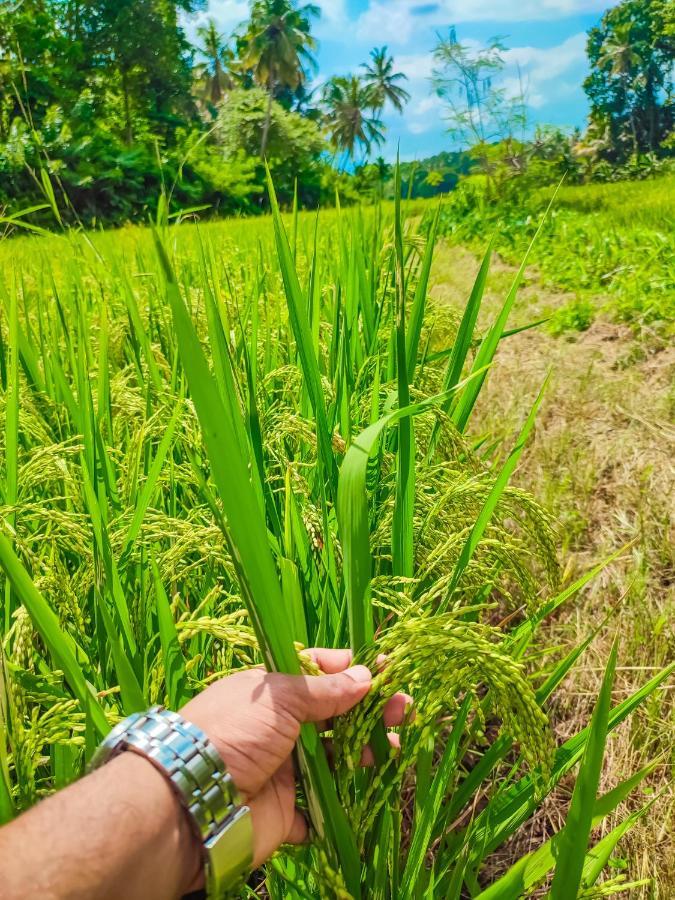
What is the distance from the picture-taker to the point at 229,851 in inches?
23.9

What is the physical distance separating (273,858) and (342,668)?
0.88 ft

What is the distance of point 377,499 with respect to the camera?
3.88 feet

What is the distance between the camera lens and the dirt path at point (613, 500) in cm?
127

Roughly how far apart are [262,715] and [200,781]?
0.26ft

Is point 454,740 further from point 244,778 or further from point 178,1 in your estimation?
point 178,1

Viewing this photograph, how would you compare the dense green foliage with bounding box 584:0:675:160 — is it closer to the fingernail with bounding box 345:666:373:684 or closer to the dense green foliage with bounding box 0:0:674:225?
the dense green foliage with bounding box 0:0:674:225

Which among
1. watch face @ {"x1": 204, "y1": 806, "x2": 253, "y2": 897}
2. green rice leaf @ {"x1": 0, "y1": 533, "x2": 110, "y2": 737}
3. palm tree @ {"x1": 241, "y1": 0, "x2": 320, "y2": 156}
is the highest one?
→ palm tree @ {"x1": 241, "y1": 0, "x2": 320, "y2": 156}

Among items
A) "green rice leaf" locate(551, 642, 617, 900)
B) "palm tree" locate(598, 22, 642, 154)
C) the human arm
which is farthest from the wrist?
"palm tree" locate(598, 22, 642, 154)

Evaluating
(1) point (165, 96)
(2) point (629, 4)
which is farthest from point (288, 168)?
(2) point (629, 4)

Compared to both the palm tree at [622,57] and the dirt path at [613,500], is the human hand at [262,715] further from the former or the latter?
the palm tree at [622,57]

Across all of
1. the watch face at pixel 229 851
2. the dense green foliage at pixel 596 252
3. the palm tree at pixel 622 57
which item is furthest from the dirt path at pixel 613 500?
the palm tree at pixel 622 57

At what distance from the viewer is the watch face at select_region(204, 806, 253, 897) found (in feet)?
1.95

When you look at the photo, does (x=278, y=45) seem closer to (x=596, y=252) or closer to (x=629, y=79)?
(x=629, y=79)

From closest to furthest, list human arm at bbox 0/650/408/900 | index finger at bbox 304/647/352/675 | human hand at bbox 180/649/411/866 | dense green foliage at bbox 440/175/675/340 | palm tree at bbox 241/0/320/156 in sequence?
human arm at bbox 0/650/408/900
human hand at bbox 180/649/411/866
index finger at bbox 304/647/352/675
dense green foliage at bbox 440/175/675/340
palm tree at bbox 241/0/320/156
